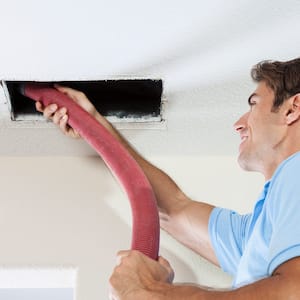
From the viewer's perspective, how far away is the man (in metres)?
1.14

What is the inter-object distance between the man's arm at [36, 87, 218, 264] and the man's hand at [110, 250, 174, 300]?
33 cm

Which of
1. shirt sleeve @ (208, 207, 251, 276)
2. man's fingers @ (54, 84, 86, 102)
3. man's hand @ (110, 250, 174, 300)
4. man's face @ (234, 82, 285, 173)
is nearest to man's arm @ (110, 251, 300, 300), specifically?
man's hand @ (110, 250, 174, 300)

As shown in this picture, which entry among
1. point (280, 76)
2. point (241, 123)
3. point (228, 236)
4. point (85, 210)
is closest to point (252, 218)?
point (228, 236)

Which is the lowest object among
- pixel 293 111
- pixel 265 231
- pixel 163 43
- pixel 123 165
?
pixel 265 231

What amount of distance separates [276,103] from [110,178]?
528 millimetres

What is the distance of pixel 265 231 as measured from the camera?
1.37 meters

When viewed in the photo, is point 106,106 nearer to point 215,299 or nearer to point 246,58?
point 246,58

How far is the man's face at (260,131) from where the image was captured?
163 centimetres

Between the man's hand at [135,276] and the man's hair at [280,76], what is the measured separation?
55 centimetres

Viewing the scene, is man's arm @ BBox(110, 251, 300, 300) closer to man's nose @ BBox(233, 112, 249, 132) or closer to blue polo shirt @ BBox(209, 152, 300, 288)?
blue polo shirt @ BBox(209, 152, 300, 288)

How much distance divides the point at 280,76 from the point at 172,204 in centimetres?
47

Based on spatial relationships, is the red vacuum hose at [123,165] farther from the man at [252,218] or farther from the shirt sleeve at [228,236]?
Answer: the shirt sleeve at [228,236]

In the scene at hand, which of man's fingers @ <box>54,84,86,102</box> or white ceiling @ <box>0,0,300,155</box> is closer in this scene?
white ceiling @ <box>0,0,300,155</box>

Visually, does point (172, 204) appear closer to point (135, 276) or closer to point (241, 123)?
point (241, 123)
